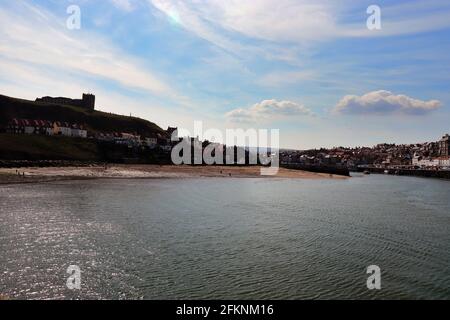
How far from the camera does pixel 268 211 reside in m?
50.7

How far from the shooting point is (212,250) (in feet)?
96.0

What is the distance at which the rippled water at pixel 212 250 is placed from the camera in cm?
2141

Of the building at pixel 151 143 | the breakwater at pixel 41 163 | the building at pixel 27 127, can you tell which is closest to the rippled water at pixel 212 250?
the breakwater at pixel 41 163

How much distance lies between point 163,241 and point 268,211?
22152 millimetres

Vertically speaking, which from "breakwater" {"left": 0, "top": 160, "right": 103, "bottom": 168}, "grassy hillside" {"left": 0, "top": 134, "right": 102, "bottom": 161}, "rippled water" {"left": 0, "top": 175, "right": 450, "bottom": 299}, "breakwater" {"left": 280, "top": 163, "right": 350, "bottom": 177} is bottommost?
"rippled water" {"left": 0, "top": 175, "right": 450, "bottom": 299}

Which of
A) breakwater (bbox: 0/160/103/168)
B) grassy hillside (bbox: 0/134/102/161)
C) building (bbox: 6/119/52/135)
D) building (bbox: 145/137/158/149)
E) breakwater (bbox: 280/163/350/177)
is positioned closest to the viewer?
breakwater (bbox: 0/160/103/168)

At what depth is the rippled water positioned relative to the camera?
70.2ft

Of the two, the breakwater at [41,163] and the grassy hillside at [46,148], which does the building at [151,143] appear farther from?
the breakwater at [41,163]

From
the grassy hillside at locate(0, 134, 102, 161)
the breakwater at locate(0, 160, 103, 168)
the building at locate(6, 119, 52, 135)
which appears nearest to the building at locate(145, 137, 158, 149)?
the grassy hillside at locate(0, 134, 102, 161)

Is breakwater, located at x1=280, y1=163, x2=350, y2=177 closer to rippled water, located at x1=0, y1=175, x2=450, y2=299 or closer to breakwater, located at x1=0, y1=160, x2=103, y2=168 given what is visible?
breakwater, located at x1=0, y1=160, x2=103, y2=168

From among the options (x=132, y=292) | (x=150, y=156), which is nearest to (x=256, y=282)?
(x=132, y=292)

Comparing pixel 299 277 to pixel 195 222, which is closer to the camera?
pixel 299 277
